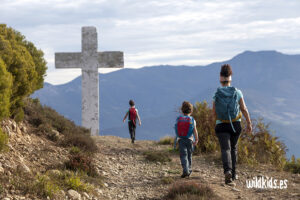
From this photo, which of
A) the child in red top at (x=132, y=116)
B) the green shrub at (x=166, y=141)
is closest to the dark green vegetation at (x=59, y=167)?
the child in red top at (x=132, y=116)

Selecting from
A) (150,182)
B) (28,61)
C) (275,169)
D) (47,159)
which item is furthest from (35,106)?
(275,169)

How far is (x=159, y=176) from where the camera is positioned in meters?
8.30


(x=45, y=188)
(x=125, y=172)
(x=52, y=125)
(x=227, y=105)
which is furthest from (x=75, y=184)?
(x=52, y=125)

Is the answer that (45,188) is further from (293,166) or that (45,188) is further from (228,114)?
(293,166)

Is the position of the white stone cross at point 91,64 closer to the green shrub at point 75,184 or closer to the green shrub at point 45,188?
the green shrub at point 75,184

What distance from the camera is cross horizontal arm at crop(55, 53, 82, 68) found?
17.8 m

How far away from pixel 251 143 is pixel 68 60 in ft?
36.1

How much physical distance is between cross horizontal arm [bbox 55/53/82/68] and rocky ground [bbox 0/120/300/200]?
806 centimetres

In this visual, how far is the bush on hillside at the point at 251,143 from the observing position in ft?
32.5

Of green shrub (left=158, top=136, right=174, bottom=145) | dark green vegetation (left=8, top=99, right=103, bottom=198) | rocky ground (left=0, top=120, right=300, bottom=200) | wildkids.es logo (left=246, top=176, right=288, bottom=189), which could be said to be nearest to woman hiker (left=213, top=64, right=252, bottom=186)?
rocky ground (left=0, top=120, right=300, bottom=200)

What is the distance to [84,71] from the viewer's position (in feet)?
58.2

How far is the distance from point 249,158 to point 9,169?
6.45 meters

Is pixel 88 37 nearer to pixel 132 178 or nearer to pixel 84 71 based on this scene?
pixel 84 71

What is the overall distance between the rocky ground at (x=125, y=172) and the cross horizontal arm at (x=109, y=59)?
7532mm
